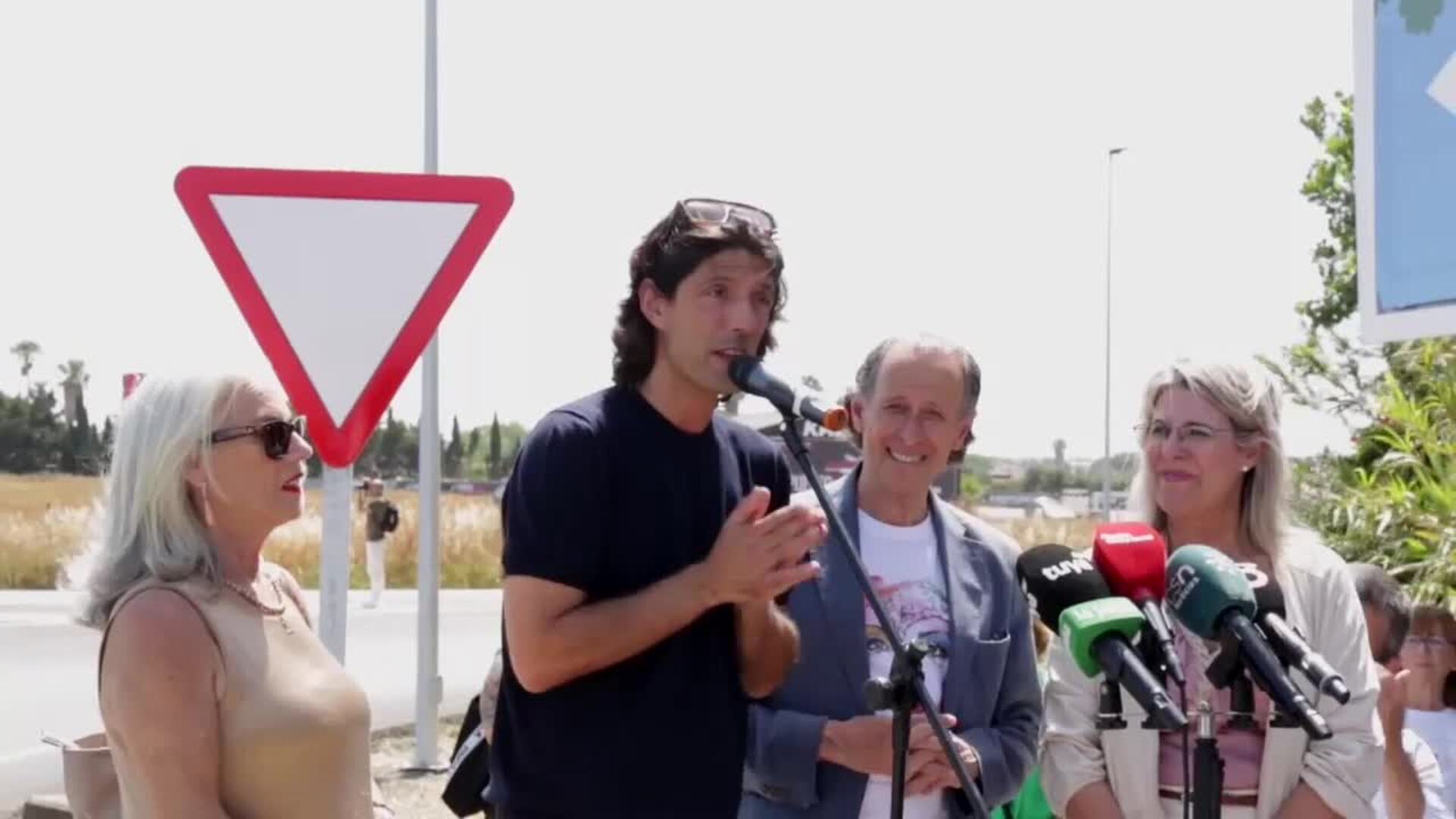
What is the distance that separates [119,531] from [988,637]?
197 centimetres

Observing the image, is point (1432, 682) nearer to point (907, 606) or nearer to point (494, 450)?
point (907, 606)

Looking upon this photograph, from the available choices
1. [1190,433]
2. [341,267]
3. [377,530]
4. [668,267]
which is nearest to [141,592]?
[668,267]

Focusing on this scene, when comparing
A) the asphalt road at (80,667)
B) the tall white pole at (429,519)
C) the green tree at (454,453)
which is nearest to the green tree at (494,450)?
the green tree at (454,453)

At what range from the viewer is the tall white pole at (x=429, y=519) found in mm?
8805

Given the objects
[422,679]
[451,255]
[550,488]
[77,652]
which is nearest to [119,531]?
[550,488]

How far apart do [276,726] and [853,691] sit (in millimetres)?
1333

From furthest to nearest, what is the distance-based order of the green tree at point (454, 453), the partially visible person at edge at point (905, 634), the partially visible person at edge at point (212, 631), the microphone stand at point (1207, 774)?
the green tree at point (454, 453)
the partially visible person at edge at point (905, 634)
the partially visible person at edge at point (212, 631)
the microphone stand at point (1207, 774)

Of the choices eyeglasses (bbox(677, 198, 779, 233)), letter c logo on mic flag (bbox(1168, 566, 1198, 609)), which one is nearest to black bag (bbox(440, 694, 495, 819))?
eyeglasses (bbox(677, 198, 779, 233))

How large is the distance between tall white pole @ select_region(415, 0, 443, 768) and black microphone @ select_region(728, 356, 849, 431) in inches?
240

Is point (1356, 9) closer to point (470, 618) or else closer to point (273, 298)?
point (273, 298)

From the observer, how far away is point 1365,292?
9.99 feet

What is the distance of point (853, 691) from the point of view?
3.53m

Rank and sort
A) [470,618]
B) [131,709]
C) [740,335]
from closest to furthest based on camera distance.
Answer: [131,709] < [740,335] < [470,618]

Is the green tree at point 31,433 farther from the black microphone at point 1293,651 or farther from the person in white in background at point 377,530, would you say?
the black microphone at point 1293,651
